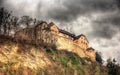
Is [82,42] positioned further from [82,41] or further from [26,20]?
[26,20]

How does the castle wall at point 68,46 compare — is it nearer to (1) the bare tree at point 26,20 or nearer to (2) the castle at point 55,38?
(2) the castle at point 55,38

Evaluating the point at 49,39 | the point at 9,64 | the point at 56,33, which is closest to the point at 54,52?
the point at 49,39

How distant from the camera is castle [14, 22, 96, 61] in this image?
8356cm

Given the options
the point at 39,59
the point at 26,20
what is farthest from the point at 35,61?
the point at 26,20

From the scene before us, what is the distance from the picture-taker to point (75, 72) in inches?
3086

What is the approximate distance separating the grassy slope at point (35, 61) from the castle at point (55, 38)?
5044 millimetres

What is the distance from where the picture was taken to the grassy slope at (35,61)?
58.2 metres

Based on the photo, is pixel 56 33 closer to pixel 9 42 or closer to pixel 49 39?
pixel 49 39

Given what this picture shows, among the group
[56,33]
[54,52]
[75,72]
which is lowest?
[75,72]

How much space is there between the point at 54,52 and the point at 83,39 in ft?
97.3

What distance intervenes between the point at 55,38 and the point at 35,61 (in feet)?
82.9

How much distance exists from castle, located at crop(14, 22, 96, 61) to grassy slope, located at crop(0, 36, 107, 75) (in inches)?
199

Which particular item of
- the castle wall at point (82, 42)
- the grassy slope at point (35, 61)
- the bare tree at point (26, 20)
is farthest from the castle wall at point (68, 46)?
the bare tree at point (26, 20)

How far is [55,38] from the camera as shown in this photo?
90000 mm
